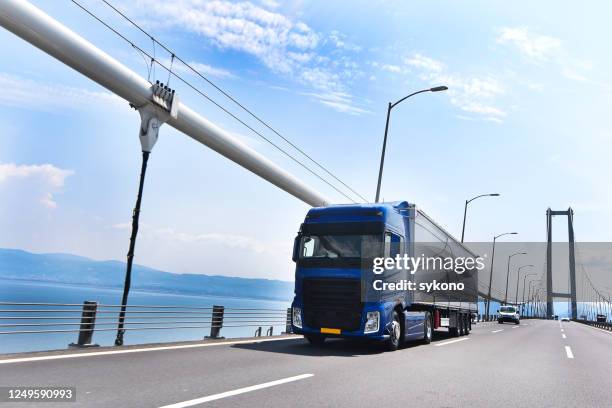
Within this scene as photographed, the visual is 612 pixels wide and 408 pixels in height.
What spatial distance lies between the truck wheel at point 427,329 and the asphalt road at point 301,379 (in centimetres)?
389

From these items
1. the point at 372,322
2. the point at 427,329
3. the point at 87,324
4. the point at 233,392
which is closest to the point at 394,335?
the point at 372,322

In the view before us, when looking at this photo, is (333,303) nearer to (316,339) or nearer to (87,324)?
(316,339)

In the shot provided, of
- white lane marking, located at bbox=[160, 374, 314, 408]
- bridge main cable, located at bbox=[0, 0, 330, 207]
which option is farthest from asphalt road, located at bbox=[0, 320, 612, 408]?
bridge main cable, located at bbox=[0, 0, 330, 207]

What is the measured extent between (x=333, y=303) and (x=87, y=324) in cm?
536

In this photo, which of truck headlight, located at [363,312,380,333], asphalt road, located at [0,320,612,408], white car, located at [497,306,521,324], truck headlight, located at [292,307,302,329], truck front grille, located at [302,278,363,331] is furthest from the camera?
white car, located at [497,306,521,324]

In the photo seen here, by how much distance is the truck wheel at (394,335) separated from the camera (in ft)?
39.1

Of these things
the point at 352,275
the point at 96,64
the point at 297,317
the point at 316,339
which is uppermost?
the point at 96,64

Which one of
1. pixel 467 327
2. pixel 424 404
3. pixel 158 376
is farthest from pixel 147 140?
pixel 467 327

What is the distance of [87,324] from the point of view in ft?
33.1

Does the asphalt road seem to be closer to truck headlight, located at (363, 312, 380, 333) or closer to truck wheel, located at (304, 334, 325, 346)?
truck headlight, located at (363, 312, 380, 333)

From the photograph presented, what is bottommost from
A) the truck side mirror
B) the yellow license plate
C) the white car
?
the white car

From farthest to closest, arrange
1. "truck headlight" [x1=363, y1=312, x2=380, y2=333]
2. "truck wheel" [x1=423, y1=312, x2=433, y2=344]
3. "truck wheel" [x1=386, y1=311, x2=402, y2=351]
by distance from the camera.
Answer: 1. "truck wheel" [x1=423, y1=312, x2=433, y2=344]
2. "truck wheel" [x1=386, y1=311, x2=402, y2=351]
3. "truck headlight" [x1=363, y1=312, x2=380, y2=333]

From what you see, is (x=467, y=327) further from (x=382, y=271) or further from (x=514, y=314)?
(x=514, y=314)

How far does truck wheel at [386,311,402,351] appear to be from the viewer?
469 inches
